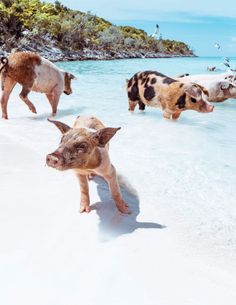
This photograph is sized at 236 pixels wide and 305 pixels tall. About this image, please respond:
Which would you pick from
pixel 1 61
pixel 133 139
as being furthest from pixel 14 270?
pixel 1 61

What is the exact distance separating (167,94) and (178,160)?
111 inches

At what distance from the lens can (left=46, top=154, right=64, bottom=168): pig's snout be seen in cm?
265

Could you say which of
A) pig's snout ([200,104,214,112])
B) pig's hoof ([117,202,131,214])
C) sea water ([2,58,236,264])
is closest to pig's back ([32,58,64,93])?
sea water ([2,58,236,264])

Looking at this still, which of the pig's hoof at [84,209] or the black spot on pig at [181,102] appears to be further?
the black spot on pig at [181,102]

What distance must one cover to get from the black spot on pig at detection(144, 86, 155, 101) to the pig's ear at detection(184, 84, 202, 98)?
0.77m

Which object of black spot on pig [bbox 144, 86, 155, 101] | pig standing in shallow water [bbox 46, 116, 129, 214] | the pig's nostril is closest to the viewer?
the pig's nostril

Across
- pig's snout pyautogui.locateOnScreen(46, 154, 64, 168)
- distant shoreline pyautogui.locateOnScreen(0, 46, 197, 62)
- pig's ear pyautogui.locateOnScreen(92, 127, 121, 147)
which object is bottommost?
distant shoreline pyautogui.locateOnScreen(0, 46, 197, 62)

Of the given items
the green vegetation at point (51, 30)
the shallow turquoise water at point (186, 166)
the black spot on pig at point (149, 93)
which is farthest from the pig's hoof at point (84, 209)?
the green vegetation at point (51, 30)

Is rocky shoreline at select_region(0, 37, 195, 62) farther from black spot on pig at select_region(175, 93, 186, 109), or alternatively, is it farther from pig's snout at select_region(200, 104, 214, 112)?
pig's snout at select_region(200, 104, 214, 112)

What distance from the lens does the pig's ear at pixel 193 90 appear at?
23.9ft

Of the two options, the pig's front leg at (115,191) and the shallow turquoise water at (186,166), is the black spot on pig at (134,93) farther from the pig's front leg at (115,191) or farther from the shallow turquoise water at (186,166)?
the pig's front leg at (115,191)

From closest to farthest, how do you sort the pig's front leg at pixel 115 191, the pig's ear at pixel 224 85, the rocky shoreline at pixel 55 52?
the pig's front leg at pixel 115 191
the pig's ear at pixel 224 85
the rocky shoreline at pixel 55 52

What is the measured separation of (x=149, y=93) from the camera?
8.00m

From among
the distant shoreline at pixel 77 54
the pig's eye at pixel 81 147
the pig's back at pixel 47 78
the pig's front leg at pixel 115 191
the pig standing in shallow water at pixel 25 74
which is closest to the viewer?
the pig's eye at pixel 81 147
